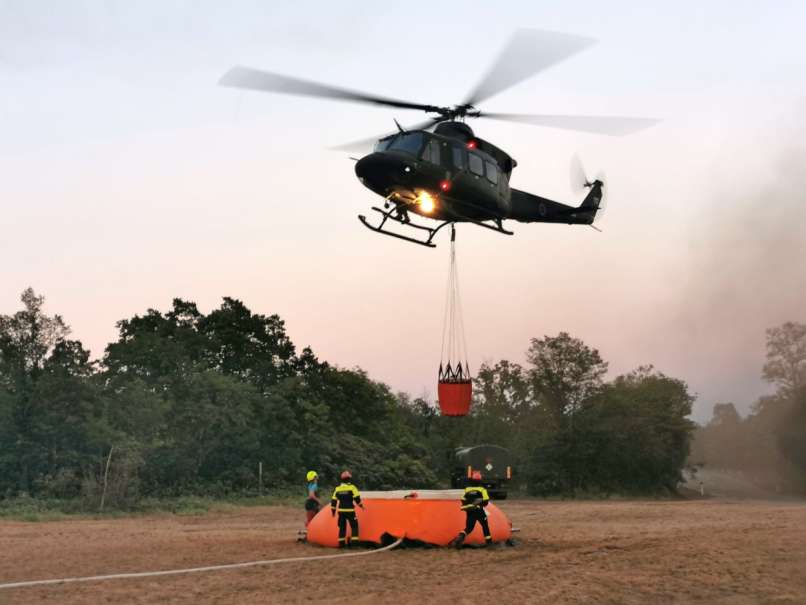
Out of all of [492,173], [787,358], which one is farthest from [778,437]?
[492,173]

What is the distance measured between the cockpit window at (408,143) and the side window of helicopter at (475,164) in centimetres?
141

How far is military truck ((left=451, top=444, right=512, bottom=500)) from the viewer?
34.8m

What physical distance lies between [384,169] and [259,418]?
28.6m

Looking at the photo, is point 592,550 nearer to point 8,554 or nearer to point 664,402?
point 8,554

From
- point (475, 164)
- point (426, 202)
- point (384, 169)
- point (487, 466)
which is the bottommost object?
point (487, 466)

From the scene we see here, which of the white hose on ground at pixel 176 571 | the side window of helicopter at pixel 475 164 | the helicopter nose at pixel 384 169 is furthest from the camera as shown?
the side window of helicopter at pixel 475 164

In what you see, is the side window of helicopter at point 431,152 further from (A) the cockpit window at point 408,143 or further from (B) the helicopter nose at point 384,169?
(B) the helicopter nose at point 384,169

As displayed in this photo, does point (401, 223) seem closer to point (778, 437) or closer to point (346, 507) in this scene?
point (346, 507)

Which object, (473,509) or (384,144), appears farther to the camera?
(384,144)

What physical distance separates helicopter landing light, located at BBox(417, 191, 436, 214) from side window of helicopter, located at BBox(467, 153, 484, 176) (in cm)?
125

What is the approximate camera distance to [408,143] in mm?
17188

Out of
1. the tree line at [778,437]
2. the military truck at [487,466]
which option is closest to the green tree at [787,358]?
the tree line at [778,437]

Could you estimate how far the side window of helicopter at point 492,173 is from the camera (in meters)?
18.6

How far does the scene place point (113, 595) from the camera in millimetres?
10203
